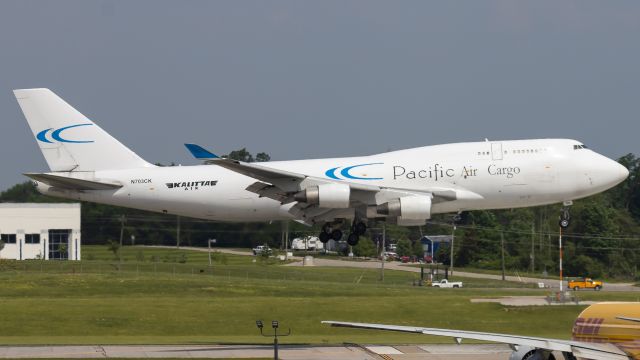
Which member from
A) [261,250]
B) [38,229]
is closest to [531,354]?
[261,250]

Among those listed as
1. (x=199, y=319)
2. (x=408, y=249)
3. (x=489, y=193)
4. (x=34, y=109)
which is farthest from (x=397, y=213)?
(x=408, y=249)

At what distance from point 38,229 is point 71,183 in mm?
73637

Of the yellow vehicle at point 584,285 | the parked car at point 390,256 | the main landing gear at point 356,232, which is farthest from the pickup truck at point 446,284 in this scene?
the main landing gear at point 356,232

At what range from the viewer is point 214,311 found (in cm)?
6397

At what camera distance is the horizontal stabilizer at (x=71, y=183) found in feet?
187

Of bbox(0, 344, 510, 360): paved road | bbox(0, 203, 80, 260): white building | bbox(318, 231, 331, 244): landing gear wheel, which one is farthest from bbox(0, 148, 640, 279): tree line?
bbox(0, 344, 510, 360): paved road

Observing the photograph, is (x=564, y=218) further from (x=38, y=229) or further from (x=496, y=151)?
(x=38, y=229)

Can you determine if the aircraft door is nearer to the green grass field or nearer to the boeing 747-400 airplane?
the boeing 747-400 airplane

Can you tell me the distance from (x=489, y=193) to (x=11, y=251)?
83527 mm

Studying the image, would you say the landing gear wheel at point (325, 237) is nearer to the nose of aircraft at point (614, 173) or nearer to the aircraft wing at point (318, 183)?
the aircraft wing at point (318, 183)

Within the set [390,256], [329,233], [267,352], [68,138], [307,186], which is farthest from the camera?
[390,256]

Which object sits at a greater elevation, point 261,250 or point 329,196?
point 329,196

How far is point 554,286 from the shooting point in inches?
4131

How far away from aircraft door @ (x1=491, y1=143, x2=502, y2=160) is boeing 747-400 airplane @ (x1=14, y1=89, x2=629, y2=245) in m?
0.05
